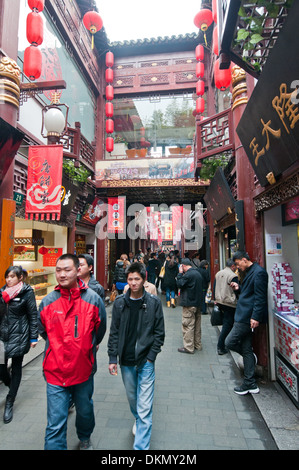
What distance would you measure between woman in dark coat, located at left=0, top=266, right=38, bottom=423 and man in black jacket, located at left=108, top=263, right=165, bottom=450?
1.38m

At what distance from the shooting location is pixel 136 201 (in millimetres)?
13117

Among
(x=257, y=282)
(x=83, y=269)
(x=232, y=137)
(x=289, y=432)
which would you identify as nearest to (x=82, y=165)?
(x=232, y=137)

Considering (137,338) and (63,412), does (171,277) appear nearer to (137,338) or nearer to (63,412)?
(137,338)

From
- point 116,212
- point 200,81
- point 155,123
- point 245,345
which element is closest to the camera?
point 245,345

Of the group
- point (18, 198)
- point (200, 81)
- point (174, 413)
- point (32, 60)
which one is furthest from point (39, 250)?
point (200, 81)

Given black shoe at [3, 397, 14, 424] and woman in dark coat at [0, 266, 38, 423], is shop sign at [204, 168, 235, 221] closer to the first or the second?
woman in dark coat at [0, 266, 38, 423]

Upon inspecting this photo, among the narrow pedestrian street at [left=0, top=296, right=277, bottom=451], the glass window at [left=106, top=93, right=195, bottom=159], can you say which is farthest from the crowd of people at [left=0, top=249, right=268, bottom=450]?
the glass window at [left=106, top=93, right=195, bottom=159]

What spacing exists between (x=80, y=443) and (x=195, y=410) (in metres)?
1.51

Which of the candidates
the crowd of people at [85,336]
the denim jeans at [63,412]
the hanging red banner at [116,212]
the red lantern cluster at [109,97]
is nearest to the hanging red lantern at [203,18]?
the red lantern cluster at [109,97]

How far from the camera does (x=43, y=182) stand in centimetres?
563

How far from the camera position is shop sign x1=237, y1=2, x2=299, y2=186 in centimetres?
229

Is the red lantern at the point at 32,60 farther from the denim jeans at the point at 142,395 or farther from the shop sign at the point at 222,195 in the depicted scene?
the denim jeans at the point at 142,395

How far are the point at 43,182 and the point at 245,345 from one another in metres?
5.00

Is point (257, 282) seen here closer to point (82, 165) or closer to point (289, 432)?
point (289, 432)
